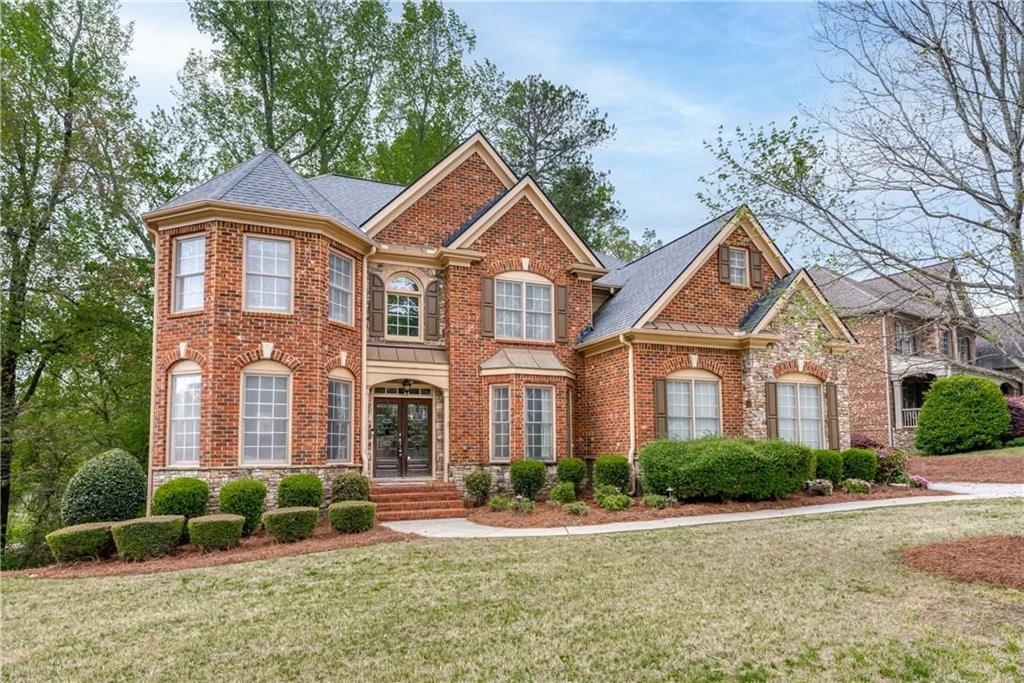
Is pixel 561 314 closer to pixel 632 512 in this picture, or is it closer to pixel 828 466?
pixel 632 512

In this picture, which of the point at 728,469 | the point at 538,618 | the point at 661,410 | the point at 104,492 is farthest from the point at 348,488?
the point at 538,618

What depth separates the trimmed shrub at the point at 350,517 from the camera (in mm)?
11828

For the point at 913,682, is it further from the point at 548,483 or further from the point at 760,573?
the point at 548,483

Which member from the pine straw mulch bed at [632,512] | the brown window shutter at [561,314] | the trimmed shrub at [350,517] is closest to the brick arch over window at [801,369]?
the pine straw mulch bed at [632,512]

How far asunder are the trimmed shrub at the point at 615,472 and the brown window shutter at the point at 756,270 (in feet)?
19.7

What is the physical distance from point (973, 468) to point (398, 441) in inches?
665

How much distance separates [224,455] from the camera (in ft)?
42.4

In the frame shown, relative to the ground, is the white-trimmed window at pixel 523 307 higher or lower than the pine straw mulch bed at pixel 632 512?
higher

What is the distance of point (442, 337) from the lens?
16.6 meters

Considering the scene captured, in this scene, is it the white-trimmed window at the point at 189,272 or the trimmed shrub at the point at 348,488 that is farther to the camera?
the white-trimmed window at the point at 189,272

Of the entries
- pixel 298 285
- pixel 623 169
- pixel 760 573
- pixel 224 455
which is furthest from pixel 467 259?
pixel 623 169

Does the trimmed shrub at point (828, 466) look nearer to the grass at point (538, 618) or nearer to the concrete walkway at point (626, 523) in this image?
the concrete walkway at point (626, 523)

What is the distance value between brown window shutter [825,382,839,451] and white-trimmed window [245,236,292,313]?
12883 millimetres

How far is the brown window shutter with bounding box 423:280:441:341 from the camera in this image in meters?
16.5
